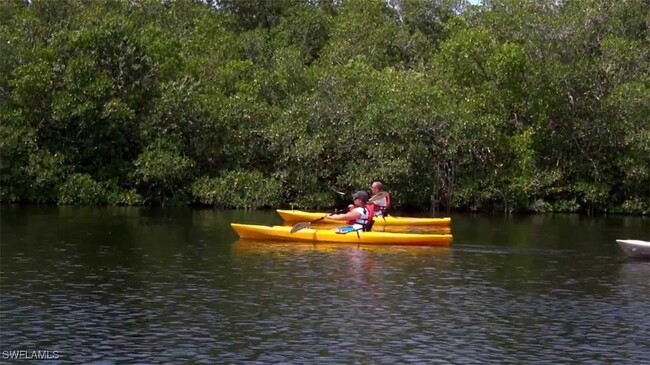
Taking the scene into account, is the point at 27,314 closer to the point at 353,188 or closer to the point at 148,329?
the point at 148,329

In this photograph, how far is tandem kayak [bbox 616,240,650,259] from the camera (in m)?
24.7

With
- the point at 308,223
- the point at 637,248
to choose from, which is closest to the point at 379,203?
the point at 308,223

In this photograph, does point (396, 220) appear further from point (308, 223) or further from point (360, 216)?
point (308, 223)

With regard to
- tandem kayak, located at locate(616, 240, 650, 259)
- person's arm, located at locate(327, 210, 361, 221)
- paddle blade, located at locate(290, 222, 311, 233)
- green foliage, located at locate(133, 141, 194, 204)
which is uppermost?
green foliage, located at locate(133, 141, 194, 204)

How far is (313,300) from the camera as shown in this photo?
1844 centimetres

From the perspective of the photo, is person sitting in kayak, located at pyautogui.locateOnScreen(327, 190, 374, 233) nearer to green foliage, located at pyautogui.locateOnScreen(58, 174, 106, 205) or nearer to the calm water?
the calm water

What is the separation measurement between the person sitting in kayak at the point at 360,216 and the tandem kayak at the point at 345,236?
0.90 ft

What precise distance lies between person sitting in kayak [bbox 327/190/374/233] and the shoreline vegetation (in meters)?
12.7

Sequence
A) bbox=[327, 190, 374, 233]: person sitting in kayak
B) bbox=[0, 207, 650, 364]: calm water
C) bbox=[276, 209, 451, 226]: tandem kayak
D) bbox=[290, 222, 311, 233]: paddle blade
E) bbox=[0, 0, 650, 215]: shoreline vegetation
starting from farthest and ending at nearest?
bbox=[0, 0, 650, 215]: shoreline vegetation < bbox=[276, 209, 451, 226]: tandem kayak < bbox=[327, 190, 374, 233]: person sitting in kayak < bbox=[290, 222, 311, 233]: paddle blade < bbox=[0, 207, 650, 364]: calm water

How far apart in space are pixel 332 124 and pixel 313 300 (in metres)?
23.5

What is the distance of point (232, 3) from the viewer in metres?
62.3

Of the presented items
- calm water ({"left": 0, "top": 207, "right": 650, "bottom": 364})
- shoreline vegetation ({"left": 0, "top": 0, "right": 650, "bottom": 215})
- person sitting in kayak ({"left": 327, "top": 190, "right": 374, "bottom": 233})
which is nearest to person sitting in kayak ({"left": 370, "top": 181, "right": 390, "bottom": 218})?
person sitting in kayak ({"left": 327, "top": 190, "right": 374, "bottom": 233})

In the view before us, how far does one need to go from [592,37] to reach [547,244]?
1878 centimetres

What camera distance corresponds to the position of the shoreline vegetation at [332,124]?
132 ft
